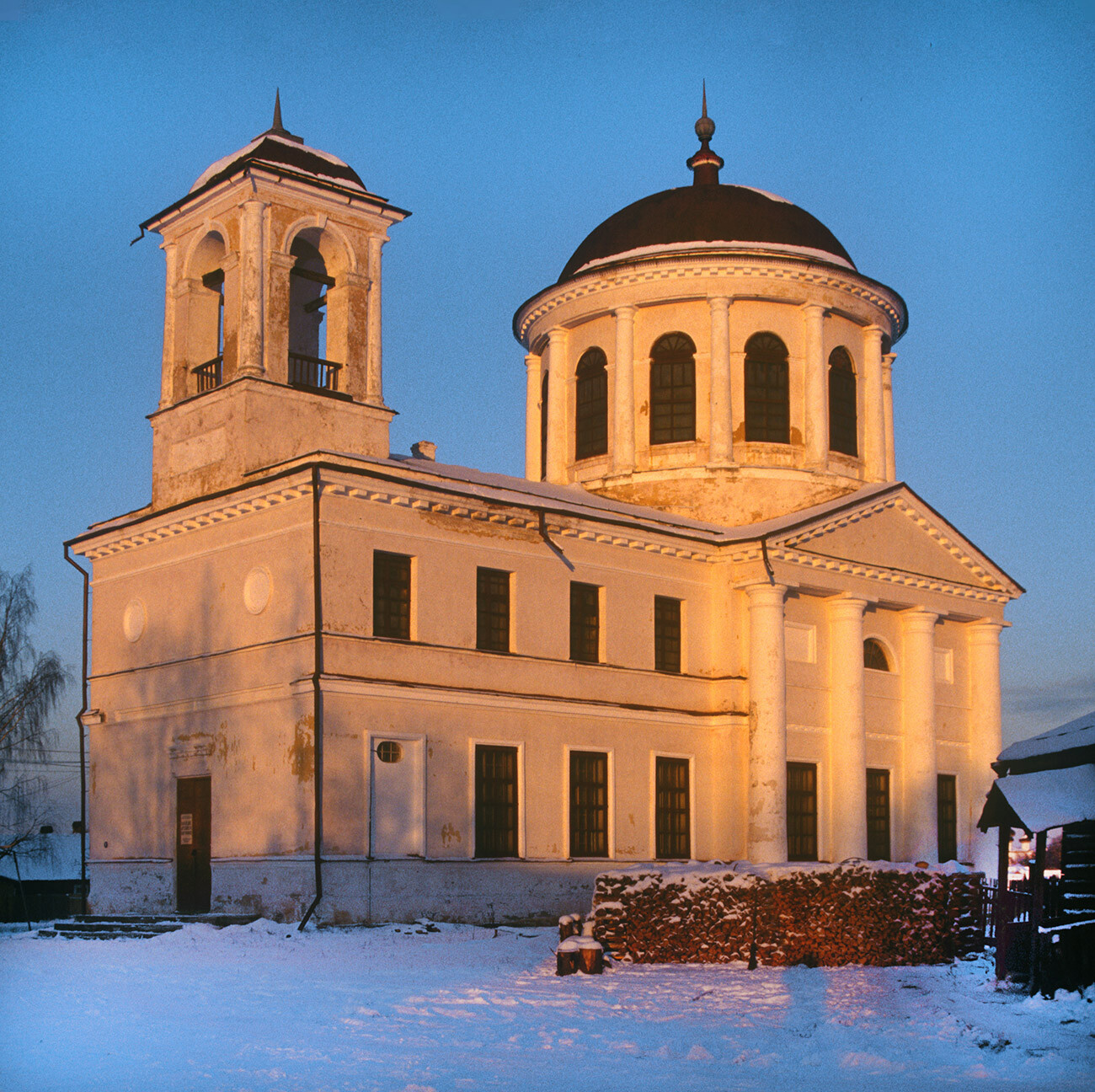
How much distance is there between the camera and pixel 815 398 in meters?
32.4

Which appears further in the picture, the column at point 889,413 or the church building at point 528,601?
the column at point 889,413

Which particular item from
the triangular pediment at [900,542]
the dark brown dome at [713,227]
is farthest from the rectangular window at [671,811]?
the dark brown dome at [713,227]

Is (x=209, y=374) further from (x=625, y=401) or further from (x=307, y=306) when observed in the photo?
(x=625, y=401)

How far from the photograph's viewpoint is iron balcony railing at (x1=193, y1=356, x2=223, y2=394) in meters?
26.1

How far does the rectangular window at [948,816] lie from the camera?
32.2 meters

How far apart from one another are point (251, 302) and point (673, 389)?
11.2 metres

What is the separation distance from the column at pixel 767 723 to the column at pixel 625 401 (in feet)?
17.6

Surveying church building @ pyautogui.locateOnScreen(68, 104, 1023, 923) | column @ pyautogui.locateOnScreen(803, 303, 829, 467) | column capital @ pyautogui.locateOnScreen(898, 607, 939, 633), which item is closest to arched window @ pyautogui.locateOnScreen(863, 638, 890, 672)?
church building @ pyautogui.locateOnScreen(68, 104, 1023, 923)

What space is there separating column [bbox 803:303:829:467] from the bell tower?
10.4m

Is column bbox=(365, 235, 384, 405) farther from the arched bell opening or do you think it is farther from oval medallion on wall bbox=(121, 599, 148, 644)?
oval medallion on wall bbox=(121, 599, 148, 644)

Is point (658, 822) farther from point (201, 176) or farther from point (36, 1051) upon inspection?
point (36, 1051)

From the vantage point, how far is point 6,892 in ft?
106

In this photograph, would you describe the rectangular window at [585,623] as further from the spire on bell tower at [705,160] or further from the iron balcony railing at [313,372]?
the spire on bell tower at [705,160]

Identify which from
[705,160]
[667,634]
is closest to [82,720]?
[667,634]
